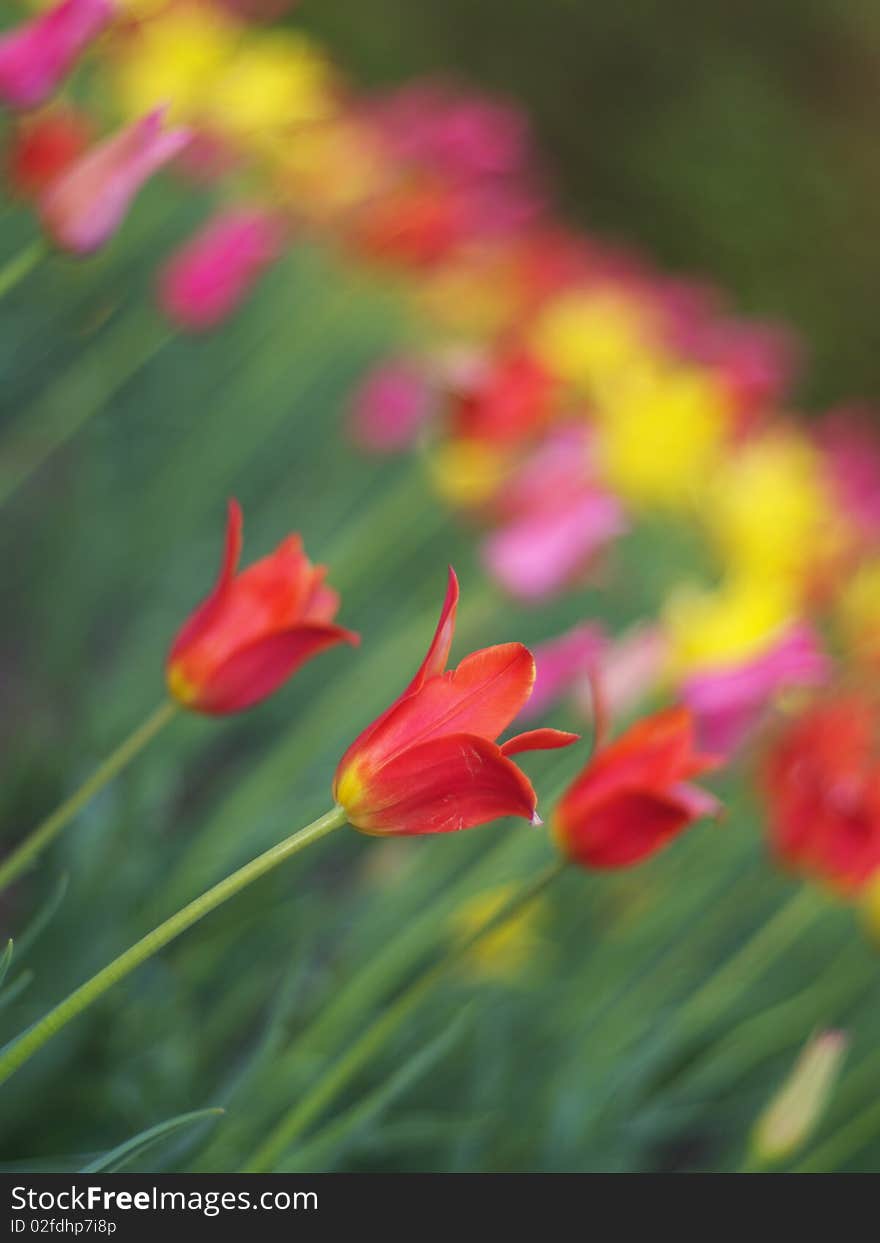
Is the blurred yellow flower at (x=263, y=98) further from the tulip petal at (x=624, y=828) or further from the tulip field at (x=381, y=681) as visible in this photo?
the tulip petal at (x=624, y=828)

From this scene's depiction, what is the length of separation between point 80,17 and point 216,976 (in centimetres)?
69

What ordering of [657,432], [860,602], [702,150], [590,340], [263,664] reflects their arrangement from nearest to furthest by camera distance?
[263,664]
[657,432]
[860,602]
[590,340]
[702,150]

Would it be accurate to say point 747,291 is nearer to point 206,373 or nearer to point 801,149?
point 801,149

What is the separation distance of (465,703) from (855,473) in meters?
1.63

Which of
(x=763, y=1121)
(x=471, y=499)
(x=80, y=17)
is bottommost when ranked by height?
(x=763, y=1121)

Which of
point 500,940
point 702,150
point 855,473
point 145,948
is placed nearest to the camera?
point 145,948

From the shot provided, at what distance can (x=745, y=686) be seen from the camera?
2.54 ft

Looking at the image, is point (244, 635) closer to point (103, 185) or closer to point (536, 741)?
point (536, 741)

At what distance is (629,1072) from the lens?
917mm

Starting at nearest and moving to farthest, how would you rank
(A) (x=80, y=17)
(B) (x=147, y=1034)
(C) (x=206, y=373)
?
1. (A) (x=80, y=17)
2. (B) (x=147, y=1034)
3. (C) (x=206, y=373)

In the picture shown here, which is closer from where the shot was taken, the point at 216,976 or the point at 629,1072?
the point at 629,1072

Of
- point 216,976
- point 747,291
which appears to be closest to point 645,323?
point 216,976

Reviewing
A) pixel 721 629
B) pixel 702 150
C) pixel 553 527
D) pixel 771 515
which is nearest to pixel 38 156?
pixel 553 527

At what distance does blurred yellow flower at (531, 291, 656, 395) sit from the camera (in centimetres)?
182
